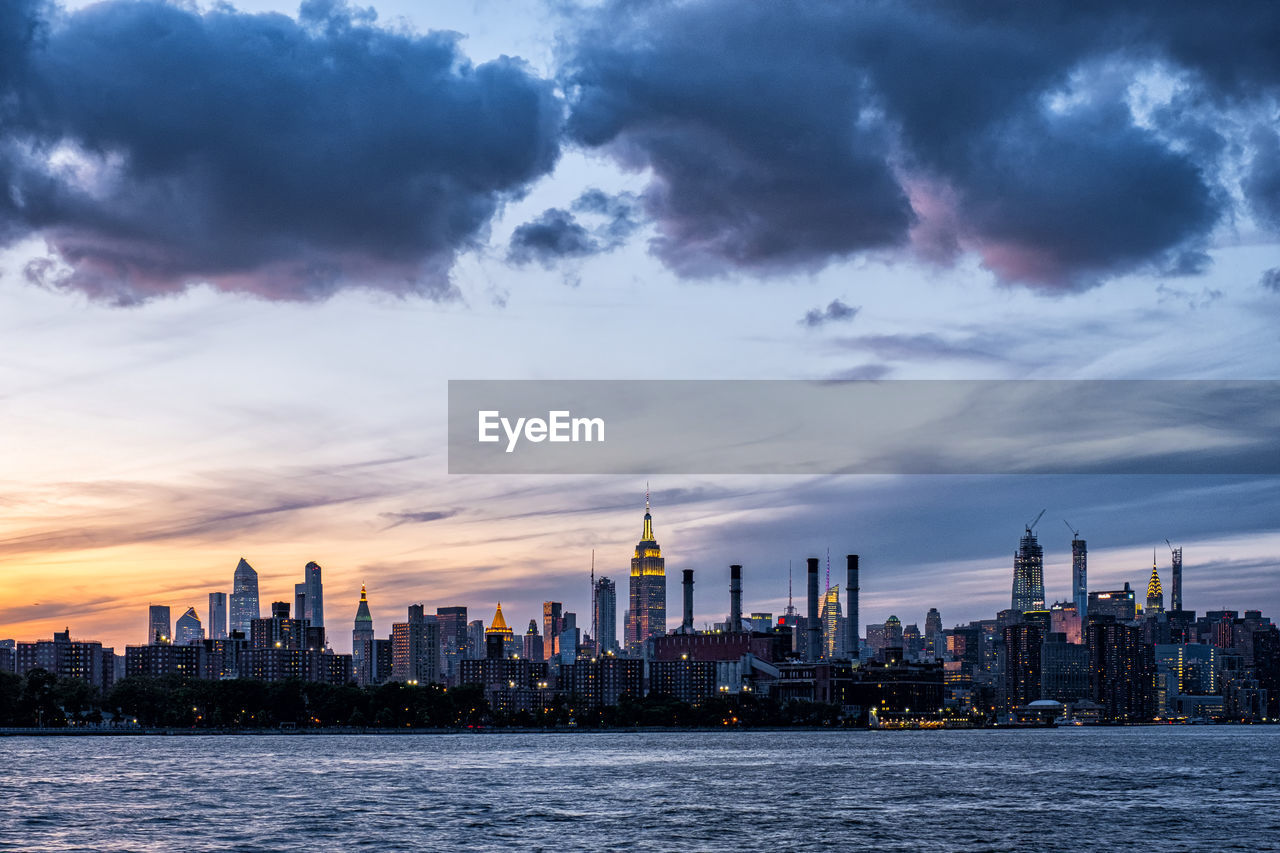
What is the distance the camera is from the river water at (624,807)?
9350cm

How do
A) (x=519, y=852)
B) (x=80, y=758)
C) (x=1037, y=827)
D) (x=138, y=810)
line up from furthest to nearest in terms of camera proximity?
1. (x=80, y=758)
2. (x=138, y=810)
3. (x=1037, y=827)
4. (x=519, y=852)

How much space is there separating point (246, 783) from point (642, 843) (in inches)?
2591

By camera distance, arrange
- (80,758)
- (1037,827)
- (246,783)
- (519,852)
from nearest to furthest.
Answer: (519,852) → (1037,827) → (246,783) → (80,758)

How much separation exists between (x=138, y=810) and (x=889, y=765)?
10358 cm

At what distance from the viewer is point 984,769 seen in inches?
7072

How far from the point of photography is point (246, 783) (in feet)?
473

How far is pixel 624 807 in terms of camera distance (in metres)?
116

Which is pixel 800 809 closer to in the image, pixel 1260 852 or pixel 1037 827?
pixel 1037 827

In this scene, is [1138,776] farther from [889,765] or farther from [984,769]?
[889,765]

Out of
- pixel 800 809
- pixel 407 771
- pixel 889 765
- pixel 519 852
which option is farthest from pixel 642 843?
pixel 889 765

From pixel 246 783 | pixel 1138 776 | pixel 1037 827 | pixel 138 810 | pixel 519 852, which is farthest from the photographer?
pixel 1138 776

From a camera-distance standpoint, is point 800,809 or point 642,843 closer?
point 642,843

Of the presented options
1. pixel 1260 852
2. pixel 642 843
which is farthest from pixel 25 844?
pixel 1260 852

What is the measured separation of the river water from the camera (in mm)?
93500
